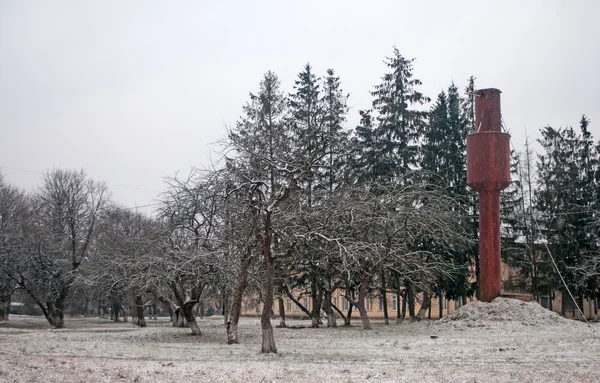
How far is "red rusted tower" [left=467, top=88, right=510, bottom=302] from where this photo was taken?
33781 millimetres

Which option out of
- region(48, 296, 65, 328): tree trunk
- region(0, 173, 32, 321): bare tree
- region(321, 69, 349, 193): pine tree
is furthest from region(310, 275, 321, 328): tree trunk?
region(0, 173, 32, 321): bare tree

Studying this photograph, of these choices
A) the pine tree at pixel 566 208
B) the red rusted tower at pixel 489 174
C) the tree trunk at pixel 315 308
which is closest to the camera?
the red rusted tower at pixel 489 174

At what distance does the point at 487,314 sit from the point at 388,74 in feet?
61.9

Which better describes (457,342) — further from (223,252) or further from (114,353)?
Answer: (114,353)

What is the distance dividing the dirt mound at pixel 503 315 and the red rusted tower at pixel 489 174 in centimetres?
106

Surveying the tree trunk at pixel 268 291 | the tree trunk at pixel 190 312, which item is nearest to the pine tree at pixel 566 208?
the tree trunk at pixel 190 312

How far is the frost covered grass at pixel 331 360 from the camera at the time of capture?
1395cm

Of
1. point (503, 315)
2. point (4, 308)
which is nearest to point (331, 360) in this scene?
point (503, 315)

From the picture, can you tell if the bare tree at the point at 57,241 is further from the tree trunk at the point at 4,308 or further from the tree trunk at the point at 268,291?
the tree trunk at the point at 268,291

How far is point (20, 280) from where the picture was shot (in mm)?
42406

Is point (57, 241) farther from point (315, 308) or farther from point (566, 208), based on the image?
point (566, 208)

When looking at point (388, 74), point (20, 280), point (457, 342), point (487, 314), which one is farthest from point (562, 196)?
point (20, 280)

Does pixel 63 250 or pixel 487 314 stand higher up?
pixel 63 250

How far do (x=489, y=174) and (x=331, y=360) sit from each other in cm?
1882
